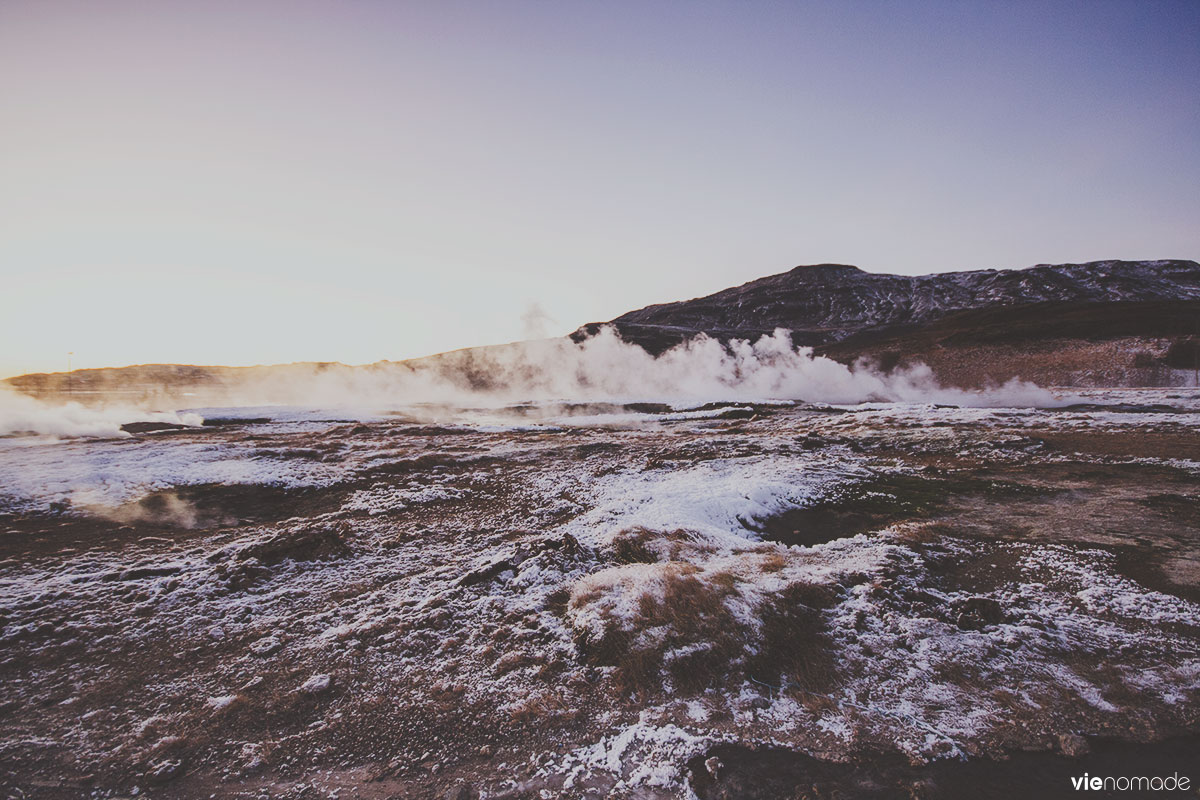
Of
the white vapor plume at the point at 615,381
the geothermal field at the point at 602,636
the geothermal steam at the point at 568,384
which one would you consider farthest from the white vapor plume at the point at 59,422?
the white vapor plume at the point at 615,381

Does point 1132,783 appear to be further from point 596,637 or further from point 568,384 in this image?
point 568,384

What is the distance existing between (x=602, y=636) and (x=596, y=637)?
74mm

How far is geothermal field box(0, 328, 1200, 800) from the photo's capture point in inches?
153

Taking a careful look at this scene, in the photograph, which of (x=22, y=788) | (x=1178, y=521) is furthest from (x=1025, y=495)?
(x=22, y=788)

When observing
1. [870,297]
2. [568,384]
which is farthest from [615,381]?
[870,297]

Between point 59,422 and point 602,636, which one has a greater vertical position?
point 59,422

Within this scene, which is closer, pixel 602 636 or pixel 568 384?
pixel 602 636

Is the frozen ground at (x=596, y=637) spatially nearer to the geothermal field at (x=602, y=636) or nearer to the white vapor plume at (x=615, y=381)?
the geothermal field at (x=602, y=636)

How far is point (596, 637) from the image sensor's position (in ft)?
18.1

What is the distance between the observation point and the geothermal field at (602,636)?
12.8 feet

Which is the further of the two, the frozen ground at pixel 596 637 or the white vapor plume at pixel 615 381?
the white vapor plume at pixel 615 381

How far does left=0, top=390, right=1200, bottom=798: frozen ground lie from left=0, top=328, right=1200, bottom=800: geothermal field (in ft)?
0.12

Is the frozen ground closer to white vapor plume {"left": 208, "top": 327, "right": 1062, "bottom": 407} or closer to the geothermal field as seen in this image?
the geothermal field

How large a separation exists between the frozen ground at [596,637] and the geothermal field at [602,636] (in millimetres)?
37
